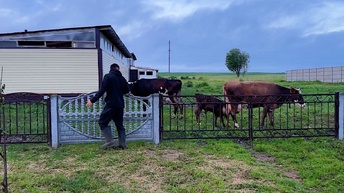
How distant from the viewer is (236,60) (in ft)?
221

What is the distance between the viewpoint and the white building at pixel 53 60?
15.3 metres

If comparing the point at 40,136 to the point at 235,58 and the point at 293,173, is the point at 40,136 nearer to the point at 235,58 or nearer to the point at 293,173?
the point at 293,173

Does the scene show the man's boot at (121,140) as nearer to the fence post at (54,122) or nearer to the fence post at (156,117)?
the fence post at (156,117)

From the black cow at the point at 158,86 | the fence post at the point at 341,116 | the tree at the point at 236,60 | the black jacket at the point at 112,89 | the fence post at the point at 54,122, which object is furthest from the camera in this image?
the tree at the point at 236,60

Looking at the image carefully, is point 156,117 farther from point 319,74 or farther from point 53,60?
point 319,74

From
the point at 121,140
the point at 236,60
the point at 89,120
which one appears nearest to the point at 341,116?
the point at 121,140

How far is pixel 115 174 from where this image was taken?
4.88 meters

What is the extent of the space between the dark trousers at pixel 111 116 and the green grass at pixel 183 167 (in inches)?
19.0

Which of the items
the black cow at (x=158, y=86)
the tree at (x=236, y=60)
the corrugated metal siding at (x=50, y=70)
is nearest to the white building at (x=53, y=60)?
the corrugated metal siding at (x=50, y=70)

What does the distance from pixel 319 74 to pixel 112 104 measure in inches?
1797

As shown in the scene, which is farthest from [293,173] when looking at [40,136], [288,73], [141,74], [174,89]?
[288,73]

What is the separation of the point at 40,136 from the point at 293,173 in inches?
193

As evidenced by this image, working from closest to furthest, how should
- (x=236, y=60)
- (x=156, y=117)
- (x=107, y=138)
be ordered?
(x=107, y=138) → (x=156, y=117) → (x=236, y=60)

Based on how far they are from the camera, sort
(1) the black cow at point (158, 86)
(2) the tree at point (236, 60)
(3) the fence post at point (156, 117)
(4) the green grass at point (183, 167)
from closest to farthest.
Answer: (4) the green grass at point (183, 167) → (3) the fence post at point (156, 117) → (1) the black cow at point (158, 86) → (2) the tree at point (236, 60)
